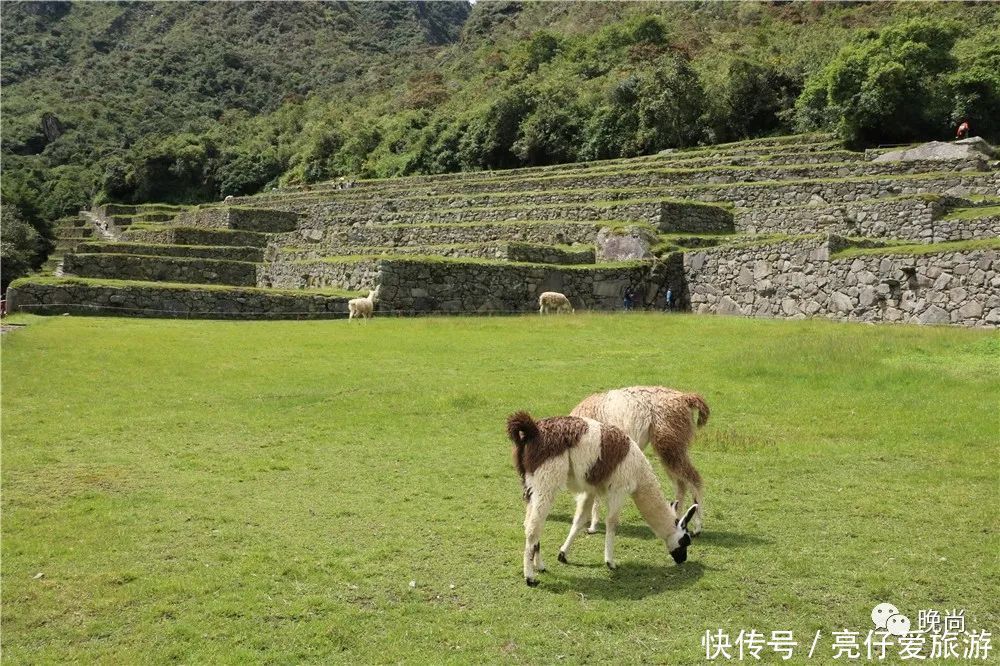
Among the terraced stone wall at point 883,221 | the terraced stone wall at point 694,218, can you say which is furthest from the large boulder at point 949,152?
the terraced stone wall at point 694,218

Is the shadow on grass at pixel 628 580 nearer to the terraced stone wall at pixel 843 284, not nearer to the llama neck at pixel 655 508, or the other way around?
the llama neck at pixel 655 508

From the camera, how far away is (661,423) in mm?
6789

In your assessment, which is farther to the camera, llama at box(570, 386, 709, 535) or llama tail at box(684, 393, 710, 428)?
llama tail at box(684, 393, 710, 428)

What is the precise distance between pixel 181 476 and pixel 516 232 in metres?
22.0

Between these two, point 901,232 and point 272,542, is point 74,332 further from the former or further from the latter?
point 901,232

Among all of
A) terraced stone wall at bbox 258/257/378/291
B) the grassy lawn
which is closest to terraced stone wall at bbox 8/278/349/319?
terraced stone wall at bbox 258/257/378/291

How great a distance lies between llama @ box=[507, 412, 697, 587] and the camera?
5715 millimetres

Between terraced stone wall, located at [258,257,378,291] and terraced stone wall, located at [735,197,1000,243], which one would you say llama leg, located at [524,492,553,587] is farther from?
terraced stone wall, located at [735,197,1000,243]

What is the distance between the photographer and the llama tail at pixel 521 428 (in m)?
5.73

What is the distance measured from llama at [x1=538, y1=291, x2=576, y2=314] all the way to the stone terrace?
4.01 ft

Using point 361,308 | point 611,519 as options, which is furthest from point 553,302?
point 611,519

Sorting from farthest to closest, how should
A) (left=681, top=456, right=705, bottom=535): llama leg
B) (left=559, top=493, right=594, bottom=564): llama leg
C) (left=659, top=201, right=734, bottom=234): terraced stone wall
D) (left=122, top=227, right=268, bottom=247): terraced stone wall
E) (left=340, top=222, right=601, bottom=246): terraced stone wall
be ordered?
(left=122, top=227, right=268, bottom=247): terraced stone wall
(left=340, top=222, right=601, bottom=246): terraced stone wall
(left=659, top=201, right=734, bottom=234): terraced stone wall
(left=681, top=456, right=705, bottom=535): llama leg
(left=559, top=493, right=594, bottom=564): llama leg

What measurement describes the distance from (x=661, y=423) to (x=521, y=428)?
5.06 feet

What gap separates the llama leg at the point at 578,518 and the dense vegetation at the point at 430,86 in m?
33.3
